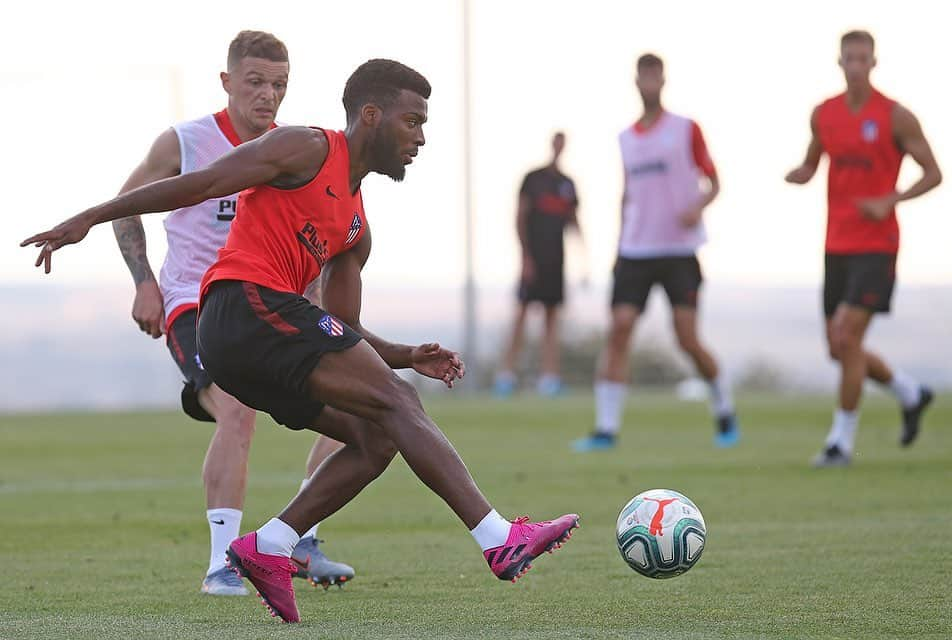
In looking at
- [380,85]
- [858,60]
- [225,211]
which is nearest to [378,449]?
[380,85]

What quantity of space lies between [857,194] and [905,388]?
1.70m

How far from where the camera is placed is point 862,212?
1071cm

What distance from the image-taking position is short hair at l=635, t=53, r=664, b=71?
1243 cm

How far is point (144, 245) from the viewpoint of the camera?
6531mm

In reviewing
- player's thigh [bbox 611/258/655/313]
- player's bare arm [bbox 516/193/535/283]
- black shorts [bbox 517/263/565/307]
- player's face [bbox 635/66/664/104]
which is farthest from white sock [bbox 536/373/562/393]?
player's face [bbox 635/66/664/104]

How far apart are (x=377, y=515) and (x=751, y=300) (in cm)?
2133

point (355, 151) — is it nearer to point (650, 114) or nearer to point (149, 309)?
point (149, 309)

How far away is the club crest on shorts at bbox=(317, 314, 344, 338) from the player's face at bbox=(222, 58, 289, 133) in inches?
62.5

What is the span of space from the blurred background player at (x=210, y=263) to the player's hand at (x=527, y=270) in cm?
1341

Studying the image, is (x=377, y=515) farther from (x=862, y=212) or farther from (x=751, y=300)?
(x=751, y=300)

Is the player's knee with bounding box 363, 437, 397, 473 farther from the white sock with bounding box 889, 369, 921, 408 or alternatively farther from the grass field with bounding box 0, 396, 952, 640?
the white sock with bounding box 889, 369, 921, 408

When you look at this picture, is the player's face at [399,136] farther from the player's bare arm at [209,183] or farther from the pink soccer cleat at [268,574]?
the pink soccer cleat at [268,574]

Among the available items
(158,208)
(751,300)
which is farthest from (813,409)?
(158,208)

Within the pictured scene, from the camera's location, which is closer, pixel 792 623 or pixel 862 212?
pixel 792 623
